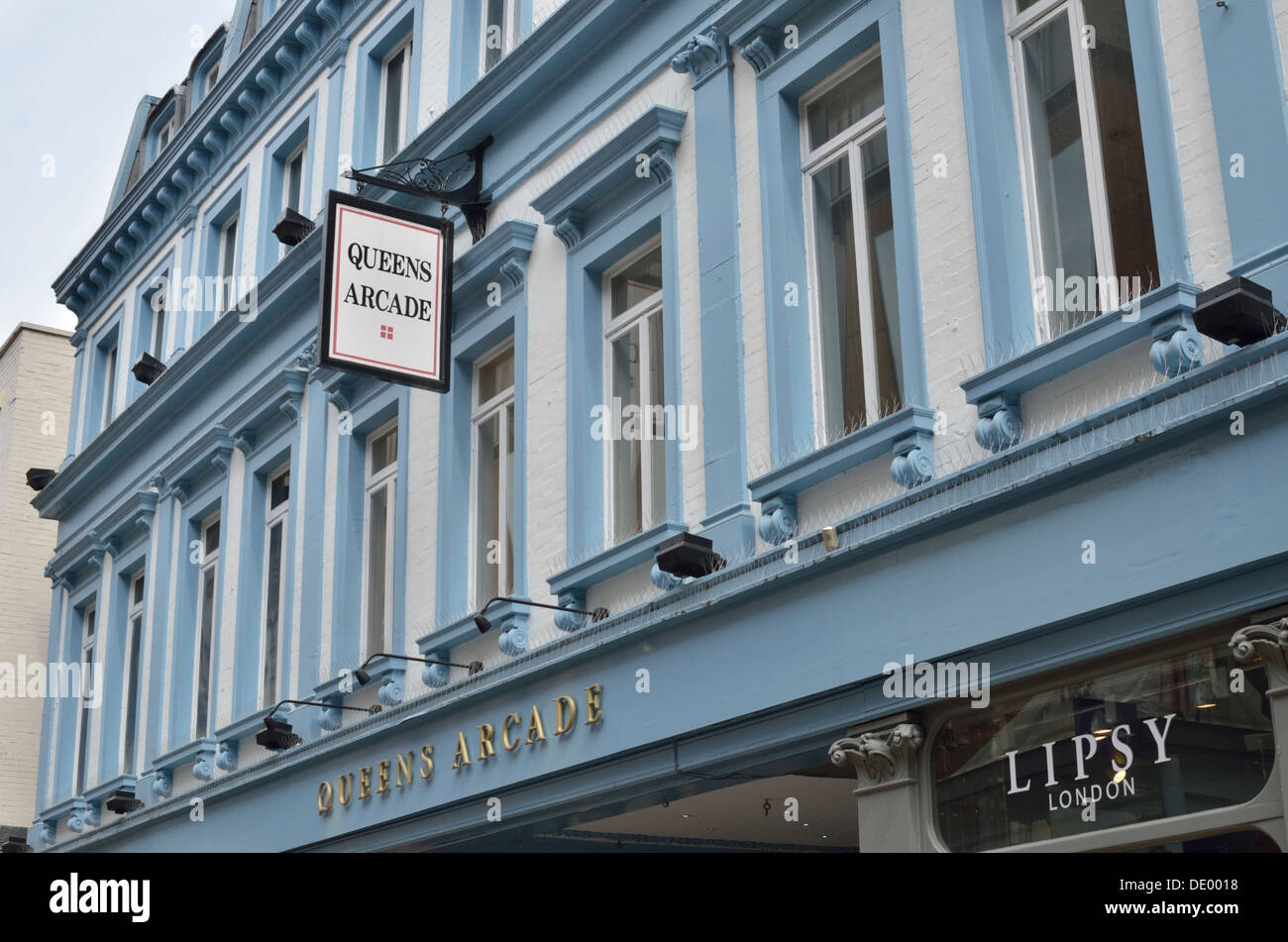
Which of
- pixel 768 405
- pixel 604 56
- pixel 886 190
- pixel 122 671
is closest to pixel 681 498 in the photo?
pixel 768 405

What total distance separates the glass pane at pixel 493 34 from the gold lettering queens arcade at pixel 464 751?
5.96 metres

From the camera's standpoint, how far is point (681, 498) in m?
11.1

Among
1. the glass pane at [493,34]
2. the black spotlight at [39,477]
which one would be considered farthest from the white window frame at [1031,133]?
the black spotlight at [39,477]

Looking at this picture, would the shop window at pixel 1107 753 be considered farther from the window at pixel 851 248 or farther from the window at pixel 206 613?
the window at pixel 206 613

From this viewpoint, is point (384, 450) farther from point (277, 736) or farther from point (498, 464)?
point (277, 736)

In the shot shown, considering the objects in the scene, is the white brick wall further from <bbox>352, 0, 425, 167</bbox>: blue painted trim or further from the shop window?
the shop window

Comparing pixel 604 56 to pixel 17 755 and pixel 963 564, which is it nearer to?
pixel 963 564

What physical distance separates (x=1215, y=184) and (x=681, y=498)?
4243mm

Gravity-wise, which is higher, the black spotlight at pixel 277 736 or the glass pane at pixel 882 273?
the glass pane at pixel 882 273

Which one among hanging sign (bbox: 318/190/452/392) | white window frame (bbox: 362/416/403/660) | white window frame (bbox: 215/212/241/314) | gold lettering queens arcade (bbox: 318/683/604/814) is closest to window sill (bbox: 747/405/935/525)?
gold lettering queens arcade (bbox: 318/683/604/814)

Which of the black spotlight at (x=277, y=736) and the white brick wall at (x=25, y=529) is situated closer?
the black spotlight at (x=277, y=736)

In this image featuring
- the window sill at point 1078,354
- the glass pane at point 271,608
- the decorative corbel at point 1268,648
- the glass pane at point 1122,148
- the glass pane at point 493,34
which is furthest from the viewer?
the glass pane at point 271,608

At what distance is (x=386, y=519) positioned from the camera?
50.3 feet

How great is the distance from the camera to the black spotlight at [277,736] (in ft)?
49.3
